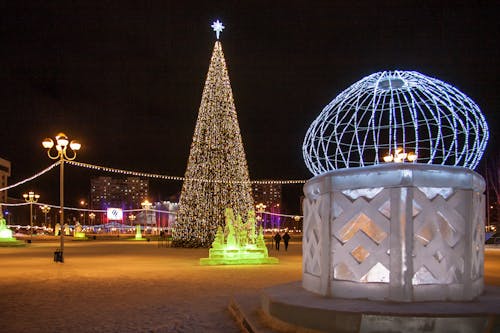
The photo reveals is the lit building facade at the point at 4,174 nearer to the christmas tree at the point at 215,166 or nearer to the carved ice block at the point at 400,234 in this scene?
the christmas tree at the point at 215,166

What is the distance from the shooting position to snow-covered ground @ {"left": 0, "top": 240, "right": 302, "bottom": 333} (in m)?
8.82

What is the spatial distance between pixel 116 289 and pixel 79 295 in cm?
122

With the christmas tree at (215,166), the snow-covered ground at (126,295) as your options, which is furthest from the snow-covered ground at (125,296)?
the christmas tree at (215,166)

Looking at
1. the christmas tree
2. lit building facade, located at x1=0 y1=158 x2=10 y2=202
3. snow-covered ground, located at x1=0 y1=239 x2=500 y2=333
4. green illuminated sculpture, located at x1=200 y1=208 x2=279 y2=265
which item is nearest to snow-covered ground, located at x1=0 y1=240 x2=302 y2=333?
snow-covered ground, located at x1=0 y1=239 x2=500 y2=333

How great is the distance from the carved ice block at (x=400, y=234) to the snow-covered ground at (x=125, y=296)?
208cm

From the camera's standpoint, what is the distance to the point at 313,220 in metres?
8.96

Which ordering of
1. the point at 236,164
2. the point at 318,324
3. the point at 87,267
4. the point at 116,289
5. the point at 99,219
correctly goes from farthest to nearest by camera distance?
the point at 99,219
the point at 236,164
the point at 87,267
the point at 116,289
the point at 318,324

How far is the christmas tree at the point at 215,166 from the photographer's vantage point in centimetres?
3388

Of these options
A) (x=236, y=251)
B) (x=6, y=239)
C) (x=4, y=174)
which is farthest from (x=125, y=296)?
(x=4, y=174)

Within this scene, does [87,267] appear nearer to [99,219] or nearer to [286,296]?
[286,296]

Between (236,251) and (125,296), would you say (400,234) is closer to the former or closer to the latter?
(125,296)

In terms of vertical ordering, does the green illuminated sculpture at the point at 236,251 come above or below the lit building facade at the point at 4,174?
below

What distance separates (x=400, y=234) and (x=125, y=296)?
685cm

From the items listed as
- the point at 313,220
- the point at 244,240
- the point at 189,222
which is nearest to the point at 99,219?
the point at 189,222
